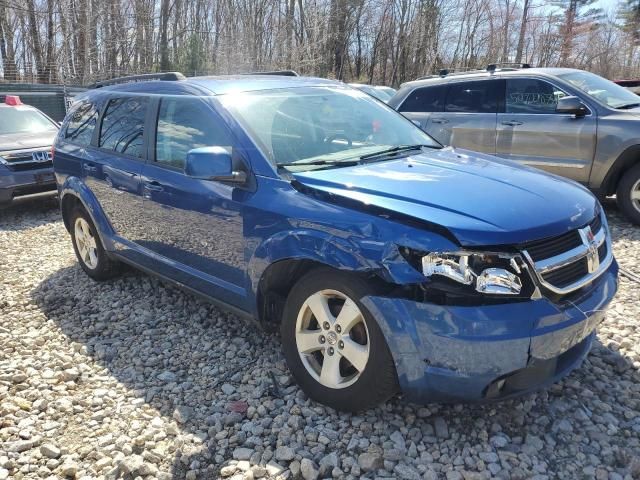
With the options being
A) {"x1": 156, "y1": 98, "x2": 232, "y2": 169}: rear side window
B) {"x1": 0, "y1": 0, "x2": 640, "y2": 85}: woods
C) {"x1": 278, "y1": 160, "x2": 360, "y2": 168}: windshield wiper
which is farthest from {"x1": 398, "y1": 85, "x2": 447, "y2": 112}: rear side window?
{"x1": 0, "y1": 0, "x2": 640, "y2": 85}: woods

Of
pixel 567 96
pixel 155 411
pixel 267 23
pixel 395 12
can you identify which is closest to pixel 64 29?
pixel 267 23

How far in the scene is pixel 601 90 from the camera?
6.46 m

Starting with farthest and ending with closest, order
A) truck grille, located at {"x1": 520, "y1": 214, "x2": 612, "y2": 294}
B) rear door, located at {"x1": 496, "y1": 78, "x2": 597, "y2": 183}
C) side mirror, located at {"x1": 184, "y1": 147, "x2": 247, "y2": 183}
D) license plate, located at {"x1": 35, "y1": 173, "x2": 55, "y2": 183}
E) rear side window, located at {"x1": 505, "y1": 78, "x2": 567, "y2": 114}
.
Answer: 1. license plate, located at {"x1": 35, "y1": 173, "x2": 55, "y2": 183}
2. rear side window, located at {"x1": 505, "y1": 78, "x2": 567, "y2": 114}
3. rear door, located at {"x1": 496, "y1": 78, "x2": 597, "y2": 183}
4. side mirror, located at {"x1": 184, "y1": 147, "x2": 247, "y2": 183}
5. truck grille, located at {"x1": 520, "y1": 214, "x2": 612, "y2": 294}

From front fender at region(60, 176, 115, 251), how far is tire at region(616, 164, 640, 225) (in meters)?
5.23

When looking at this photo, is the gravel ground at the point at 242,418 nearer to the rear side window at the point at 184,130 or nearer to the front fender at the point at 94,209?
the front fender at the point at 94,209

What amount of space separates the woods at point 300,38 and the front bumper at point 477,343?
2227 centimetres

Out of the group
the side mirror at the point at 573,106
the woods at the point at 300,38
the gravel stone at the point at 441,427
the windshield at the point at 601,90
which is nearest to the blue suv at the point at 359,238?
the gravel stone at the point at 441,427

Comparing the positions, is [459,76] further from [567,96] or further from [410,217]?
[410,217]

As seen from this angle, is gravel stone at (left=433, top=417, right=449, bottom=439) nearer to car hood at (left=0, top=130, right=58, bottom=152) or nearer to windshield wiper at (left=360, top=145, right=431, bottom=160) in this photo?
windshield wiper at (left=360, top=145, right=431, bottom=160)

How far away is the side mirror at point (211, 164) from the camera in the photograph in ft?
9.87

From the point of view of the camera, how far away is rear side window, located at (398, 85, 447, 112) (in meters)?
7.41

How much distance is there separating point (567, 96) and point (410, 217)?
479 cm

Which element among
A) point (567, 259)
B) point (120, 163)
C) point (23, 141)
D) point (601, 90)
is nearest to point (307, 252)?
point (567, 259)

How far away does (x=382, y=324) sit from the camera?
8.07 ft
